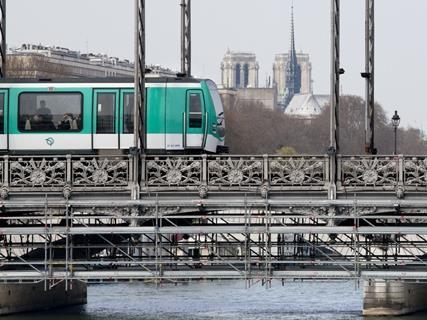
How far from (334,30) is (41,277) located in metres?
8.34

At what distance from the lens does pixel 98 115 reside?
156ft

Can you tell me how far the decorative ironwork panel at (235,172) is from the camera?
4166 centimetres

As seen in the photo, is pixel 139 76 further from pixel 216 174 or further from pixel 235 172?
pixel 235 172

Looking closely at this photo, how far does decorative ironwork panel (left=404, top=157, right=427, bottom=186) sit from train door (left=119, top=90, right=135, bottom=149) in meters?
8.48

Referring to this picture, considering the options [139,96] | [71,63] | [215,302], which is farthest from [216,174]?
[71,63]

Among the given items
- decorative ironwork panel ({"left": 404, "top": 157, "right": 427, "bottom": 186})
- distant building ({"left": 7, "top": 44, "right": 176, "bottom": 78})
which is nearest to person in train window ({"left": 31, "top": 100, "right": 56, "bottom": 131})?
decorative ironwork panel ({"left": 404, "top": 157, "right": 427, "bottom": 186})

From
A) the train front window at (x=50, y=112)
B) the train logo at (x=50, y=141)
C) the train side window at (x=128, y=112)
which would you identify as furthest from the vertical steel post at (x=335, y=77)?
the train logo at (x=50, y=141)

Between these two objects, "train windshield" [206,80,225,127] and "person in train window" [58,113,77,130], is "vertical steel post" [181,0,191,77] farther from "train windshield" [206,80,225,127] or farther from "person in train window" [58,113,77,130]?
"person in train window" [58,113,77,130]

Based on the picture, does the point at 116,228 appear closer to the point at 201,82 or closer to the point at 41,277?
the point at 41,277

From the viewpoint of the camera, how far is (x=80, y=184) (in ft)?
138

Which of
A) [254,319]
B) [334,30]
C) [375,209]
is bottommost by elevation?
[254,319]

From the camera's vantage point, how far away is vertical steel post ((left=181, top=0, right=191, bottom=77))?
48.5 m

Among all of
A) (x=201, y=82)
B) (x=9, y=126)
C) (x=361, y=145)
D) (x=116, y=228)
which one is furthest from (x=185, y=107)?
(x=361, y=145)

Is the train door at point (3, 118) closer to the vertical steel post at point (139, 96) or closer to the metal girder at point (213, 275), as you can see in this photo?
the vertical steel post at point (139, 96)
